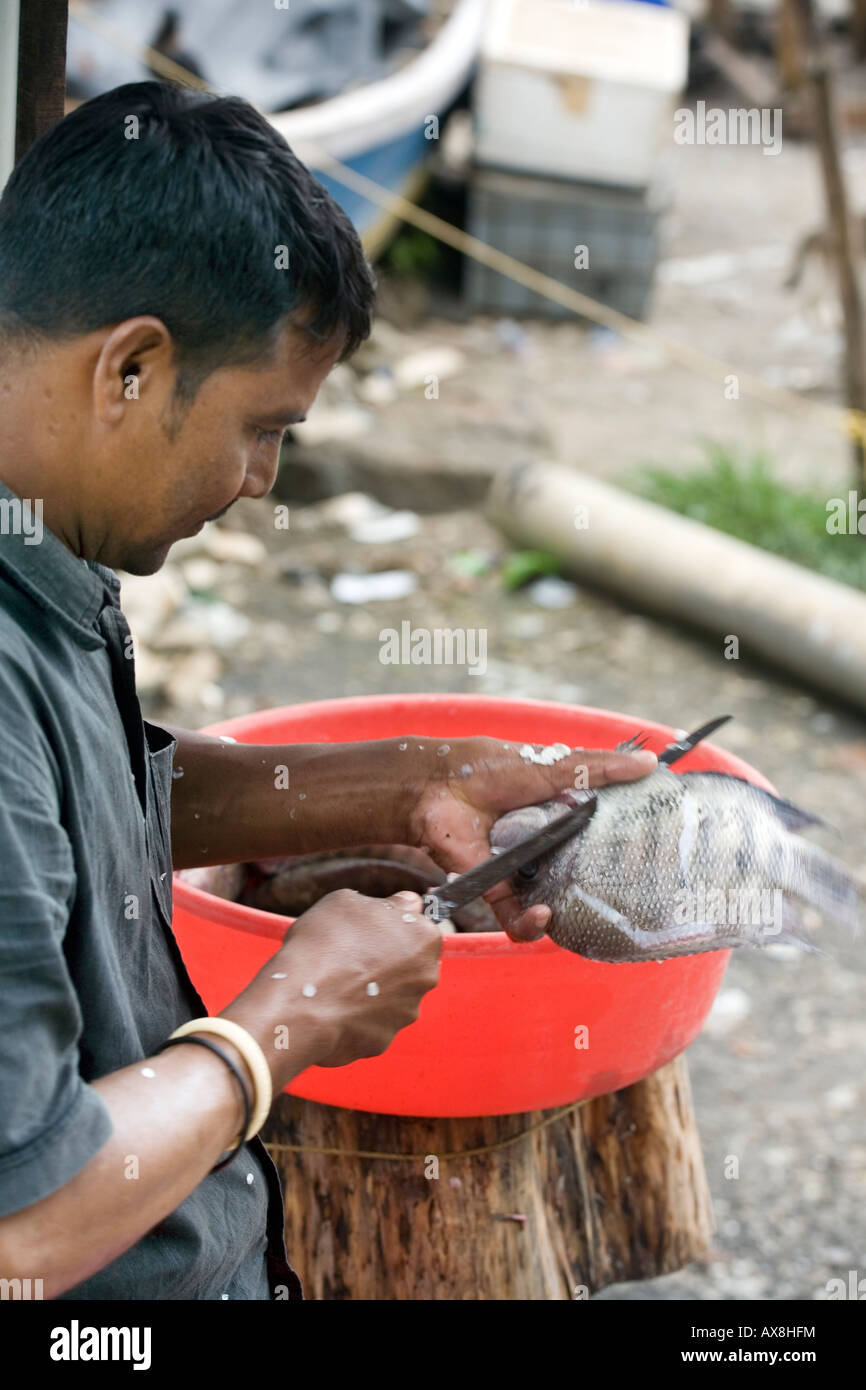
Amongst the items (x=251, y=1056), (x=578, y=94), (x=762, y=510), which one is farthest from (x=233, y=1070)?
(x=578, y=94)

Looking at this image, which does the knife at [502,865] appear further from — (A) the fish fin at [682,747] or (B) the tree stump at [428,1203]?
(B) the tree stump at [428,1203]

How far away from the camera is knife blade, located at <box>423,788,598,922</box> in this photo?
1.65m

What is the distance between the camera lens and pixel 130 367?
1.23 metres

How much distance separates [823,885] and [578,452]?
6.25 meters

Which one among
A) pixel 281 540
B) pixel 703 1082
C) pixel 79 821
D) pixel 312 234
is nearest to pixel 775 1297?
pixel 703 1082

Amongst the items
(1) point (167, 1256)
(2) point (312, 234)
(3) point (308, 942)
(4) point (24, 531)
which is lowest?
(1) point (167, 1256)

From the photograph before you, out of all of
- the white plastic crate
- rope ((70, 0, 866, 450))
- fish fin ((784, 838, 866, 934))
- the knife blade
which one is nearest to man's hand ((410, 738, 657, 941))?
the knife blade

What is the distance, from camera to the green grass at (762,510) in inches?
246

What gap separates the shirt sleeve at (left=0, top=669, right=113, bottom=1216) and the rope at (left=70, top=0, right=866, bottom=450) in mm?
5118

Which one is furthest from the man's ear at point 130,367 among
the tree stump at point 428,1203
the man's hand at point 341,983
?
the tree stump at point 428,1203

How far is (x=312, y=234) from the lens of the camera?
4.18ft

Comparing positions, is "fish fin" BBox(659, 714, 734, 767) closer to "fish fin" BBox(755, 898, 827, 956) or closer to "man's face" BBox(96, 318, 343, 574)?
"fish fin" BBox(755, 898, 827, 956)
